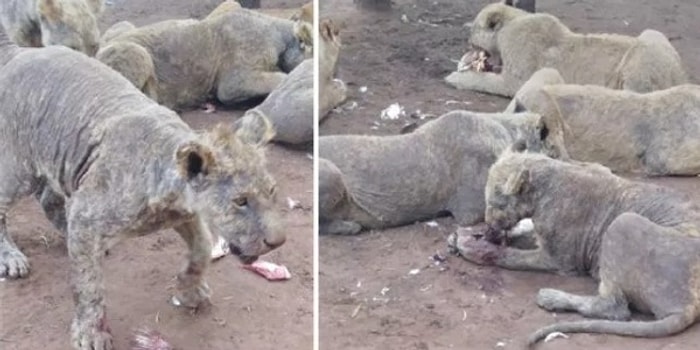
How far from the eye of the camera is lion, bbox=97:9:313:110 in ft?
13.9

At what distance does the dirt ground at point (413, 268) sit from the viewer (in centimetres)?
360

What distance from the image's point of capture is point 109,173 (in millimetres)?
3369

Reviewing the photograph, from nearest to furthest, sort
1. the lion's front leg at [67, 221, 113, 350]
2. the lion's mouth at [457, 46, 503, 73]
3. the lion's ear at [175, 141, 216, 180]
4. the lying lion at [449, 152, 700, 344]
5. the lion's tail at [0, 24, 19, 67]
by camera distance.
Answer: the lion's ear at [175, 141, 216, 180]
the lion's front leg at [67, 221, 113, 350]
the lying lion at [449, 152, 700, 344]
the lion's tail at [0, 24, 19, 67]
the lion's mouth at [457, 46, 503, 73]

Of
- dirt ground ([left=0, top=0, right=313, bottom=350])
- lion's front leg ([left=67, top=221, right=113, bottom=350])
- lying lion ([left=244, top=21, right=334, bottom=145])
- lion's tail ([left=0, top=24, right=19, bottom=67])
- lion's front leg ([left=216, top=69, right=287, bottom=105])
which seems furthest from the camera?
lion's front leg ([left=216, top=69, right=287, bottom=105])

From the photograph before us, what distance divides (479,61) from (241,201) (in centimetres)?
192

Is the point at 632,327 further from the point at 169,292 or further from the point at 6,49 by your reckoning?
the point at 6,49

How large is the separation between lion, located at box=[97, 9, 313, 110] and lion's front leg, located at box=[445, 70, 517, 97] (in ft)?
1.83

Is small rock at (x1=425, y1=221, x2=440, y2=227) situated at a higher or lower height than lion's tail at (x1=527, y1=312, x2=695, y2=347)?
higher

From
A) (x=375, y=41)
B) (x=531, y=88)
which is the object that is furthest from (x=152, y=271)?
(x=531, y=88)

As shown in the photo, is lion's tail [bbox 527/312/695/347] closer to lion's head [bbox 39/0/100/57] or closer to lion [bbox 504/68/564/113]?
lion [bbox 504/68/564/113]

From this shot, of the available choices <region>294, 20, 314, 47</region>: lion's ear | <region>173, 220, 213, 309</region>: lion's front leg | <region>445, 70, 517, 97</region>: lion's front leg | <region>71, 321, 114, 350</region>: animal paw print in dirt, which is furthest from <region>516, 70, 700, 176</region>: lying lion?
<region>71, 321, 114, 350</region>: animal paw print in dirt

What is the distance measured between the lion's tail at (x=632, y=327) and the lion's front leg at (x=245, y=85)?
4.31ft

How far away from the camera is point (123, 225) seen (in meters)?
3.37

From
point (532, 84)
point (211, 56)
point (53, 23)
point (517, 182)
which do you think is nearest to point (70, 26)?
point (53, 23)
